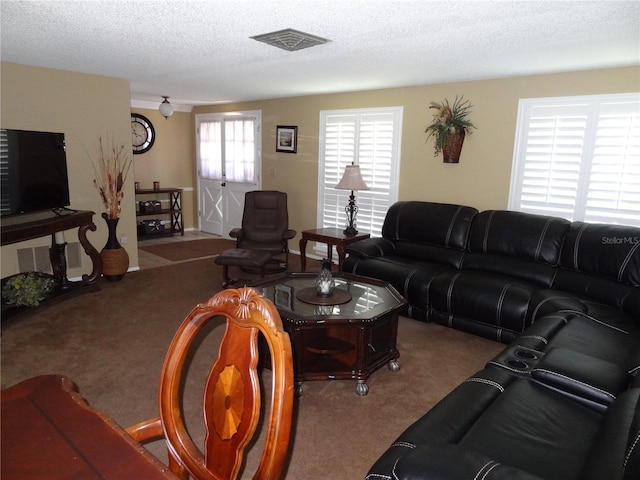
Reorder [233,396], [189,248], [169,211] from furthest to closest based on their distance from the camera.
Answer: [169,211], [189,248], [233,396]

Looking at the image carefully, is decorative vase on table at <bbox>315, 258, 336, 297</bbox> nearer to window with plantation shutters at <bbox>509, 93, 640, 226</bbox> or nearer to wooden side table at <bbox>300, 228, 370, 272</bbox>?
wooden side table at <bbox>300, 228, 370, 272</bbox>

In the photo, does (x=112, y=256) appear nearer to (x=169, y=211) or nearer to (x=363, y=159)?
(x=169, y=211)

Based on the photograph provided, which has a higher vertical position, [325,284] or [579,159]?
[579,159]

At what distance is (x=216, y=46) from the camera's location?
10.7 ft

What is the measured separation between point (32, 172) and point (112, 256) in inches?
47.8

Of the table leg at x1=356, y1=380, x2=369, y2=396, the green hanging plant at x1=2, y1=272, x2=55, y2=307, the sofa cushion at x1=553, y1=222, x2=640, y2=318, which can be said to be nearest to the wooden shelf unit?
the green hanging plant at x1=2, y1=272, x2=55, y2=307

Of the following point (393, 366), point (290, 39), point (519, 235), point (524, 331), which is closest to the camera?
point (524, 331)

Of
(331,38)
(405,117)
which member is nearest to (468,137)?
(405,117)

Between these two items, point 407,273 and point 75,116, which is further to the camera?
point 75,116

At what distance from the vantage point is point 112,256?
4.82 metres

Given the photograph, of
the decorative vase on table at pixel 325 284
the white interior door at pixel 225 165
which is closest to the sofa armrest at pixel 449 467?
the decorative vase on table at pixel 325 284

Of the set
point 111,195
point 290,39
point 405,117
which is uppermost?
point 290,39

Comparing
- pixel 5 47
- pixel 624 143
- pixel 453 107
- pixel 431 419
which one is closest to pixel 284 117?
pixel 453 107

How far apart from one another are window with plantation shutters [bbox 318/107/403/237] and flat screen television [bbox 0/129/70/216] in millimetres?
3142
